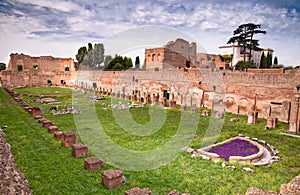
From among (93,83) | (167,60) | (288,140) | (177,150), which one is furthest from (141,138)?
(93,83)

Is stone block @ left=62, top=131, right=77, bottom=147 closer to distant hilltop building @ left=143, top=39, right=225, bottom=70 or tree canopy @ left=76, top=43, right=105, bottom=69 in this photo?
distant hilltop building @ left=143, top=39, right=225, bottom=70

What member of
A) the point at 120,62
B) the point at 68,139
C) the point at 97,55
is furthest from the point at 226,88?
the point at 97,55

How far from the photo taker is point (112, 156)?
7.95 metres

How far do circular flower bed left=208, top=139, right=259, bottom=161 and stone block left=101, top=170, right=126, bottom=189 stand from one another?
4.36 metres

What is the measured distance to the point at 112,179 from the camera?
5637 mm

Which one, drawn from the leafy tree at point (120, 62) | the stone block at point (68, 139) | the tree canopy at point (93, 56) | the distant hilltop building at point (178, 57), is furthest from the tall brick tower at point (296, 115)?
the tree canopy at point (93, 56)

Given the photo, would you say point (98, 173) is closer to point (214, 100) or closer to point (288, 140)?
point (288, 140)

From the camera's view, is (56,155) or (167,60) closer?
(56,155)

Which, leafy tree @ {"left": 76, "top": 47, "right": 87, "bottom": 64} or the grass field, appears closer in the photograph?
the grass field

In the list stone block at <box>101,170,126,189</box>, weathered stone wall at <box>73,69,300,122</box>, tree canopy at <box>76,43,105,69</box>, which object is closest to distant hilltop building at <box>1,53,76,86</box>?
tree canopy at <box>76,43,105,69</box>

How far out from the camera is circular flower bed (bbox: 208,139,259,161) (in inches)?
336

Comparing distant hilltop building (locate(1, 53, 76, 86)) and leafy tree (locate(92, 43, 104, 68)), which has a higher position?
leafy tree (locate(92, 43, 104, 68))

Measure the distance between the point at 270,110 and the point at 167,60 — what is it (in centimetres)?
2227

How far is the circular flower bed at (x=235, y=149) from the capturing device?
8.53 m
